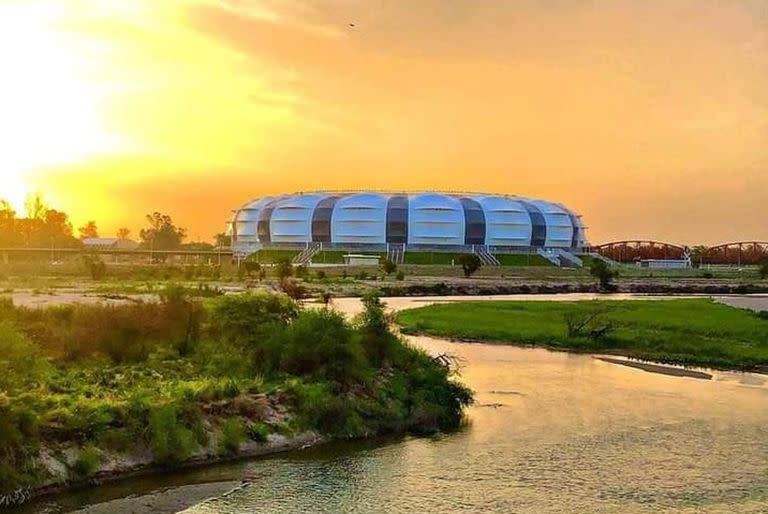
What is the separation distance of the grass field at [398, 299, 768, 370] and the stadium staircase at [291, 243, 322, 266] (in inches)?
2704

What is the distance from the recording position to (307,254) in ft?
431

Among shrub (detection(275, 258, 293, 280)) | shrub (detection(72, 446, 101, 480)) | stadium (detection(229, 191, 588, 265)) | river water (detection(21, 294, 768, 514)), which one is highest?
stadium (detection(229, 191, 588, 265))

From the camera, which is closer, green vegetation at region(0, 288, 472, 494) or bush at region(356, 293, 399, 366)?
green vegetation at region(0, 288, 472, 494)

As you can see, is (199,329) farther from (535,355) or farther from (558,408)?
(535,355)

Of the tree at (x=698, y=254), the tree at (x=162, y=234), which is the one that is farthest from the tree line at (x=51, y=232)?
the tree at (x=698, y=254)

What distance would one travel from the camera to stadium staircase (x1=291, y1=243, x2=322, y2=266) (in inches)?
4956

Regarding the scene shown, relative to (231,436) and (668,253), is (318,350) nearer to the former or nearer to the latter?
(231,436)

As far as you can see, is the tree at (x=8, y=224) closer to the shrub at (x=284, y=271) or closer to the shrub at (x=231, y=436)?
the shrub at (x=284, y=271)

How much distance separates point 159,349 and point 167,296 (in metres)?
3.63

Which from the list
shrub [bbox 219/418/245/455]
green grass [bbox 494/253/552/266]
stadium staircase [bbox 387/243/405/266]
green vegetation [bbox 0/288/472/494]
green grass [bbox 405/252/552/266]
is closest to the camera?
green vegetation [bbox 0/288/472/494]

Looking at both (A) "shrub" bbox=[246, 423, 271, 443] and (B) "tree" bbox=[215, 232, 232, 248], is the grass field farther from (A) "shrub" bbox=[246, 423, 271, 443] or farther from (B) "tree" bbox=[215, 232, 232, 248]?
(B) "tree" bbox=[215, 232, 232, 248]

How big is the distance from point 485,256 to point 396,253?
14.3 meters

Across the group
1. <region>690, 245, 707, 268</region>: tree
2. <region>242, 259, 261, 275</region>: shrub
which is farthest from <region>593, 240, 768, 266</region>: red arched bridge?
<region>242, 259, 261, 275</region>: shrub

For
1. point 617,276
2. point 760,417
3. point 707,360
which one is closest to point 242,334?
point 760,417
